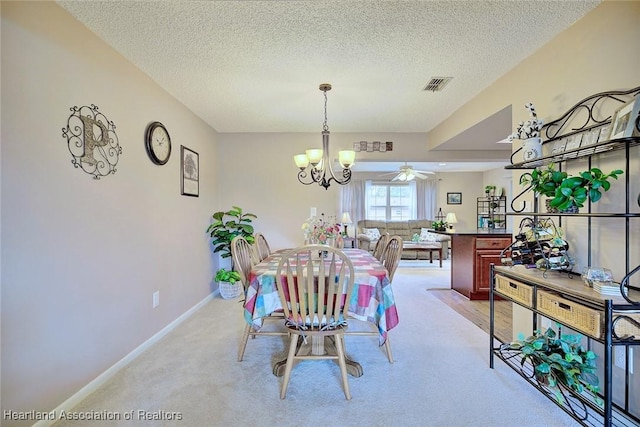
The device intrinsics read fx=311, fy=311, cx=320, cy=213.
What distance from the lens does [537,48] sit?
219 cm

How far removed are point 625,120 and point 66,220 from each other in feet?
9.57

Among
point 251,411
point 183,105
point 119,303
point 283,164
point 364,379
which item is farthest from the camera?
point 283,164

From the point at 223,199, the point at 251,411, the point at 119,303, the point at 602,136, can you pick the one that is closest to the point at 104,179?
the point at 119,303

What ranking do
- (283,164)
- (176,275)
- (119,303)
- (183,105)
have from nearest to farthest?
(119,303) → (176,275) → (183,105) → (283,164)

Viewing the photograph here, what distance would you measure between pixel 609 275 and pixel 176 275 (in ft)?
10.9

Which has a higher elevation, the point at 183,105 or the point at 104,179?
the point at 183,105

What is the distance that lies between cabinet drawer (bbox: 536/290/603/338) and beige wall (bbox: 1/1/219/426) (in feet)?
8.79

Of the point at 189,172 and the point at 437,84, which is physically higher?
the point at 437,84

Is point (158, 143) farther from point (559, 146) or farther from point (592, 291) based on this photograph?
point (592, 291)

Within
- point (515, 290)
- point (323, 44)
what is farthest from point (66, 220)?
point (515, 290)

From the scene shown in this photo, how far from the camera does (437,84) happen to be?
2.79 metres

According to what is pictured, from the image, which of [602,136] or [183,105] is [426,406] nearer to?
[602,136]

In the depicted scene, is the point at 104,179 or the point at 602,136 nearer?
the point at 602,136

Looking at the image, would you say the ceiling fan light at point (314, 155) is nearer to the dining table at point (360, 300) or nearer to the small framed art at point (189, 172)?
the dining table at point (360, 300)
